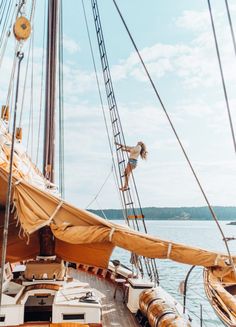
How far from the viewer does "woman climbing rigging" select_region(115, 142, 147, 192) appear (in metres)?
8.69

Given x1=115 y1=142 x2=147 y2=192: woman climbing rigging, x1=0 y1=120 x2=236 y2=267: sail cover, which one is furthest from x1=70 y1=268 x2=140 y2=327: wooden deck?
x1=115 y1=142 x2=147 y2=192: woman climbing rigging

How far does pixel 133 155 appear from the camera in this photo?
8.92 meters

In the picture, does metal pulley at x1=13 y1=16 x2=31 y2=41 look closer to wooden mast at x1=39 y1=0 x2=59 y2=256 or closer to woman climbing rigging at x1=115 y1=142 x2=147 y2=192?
woman climbing rigging at x1=115 y1=142 x2=147 y2=192

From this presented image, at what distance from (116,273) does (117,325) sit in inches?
157

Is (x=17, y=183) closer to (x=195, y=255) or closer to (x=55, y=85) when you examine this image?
(x=195, y=255)

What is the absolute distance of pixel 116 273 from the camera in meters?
9.53

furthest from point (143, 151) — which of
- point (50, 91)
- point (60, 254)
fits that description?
point (50, 91)

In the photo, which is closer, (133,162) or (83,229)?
(83,229)

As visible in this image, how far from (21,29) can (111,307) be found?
225 inches

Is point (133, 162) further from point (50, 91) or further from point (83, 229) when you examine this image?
point (83, 229)

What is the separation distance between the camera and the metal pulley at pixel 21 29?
9.91ft

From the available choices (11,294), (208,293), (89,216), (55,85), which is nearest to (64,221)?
(89,216)

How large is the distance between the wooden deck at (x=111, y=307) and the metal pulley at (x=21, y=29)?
4800 millimetres

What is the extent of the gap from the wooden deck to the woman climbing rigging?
267 cm
